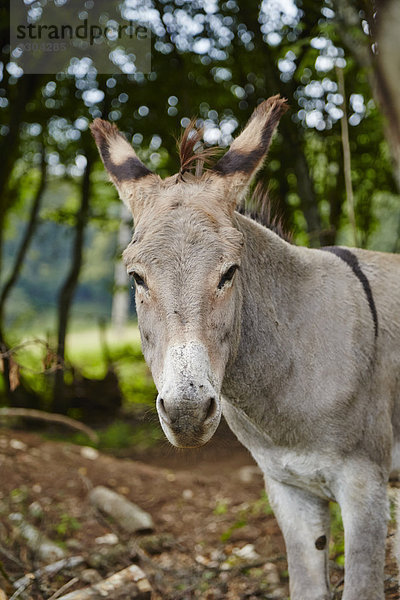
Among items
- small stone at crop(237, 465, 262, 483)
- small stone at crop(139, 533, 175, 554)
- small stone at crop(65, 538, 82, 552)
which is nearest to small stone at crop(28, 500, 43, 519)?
small stone at crop(65, 538, 82, 552)

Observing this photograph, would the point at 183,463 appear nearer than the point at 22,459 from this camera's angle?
No

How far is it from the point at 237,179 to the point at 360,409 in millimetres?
1212

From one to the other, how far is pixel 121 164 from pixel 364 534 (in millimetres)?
2040

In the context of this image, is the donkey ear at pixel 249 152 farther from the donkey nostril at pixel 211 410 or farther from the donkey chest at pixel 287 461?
the donkey chest at pixel 287 461

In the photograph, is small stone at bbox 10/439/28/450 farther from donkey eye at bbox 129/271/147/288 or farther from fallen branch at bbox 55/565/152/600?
donkey eye at bbox 129/271/147/288

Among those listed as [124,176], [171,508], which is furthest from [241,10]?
[171,508]

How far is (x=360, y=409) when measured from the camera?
283cm

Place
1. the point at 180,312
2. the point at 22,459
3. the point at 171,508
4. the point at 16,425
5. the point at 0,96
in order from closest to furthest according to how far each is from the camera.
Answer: the point at 180,312 < the point at 171,508 < the point at 22,459 < the point at 0,96 < the point at 16,425

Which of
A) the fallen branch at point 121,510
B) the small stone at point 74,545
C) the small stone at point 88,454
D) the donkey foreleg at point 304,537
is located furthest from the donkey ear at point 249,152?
the small stone at point 88,454

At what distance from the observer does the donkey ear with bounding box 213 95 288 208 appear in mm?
2646

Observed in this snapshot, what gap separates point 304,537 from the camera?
10.2 ft

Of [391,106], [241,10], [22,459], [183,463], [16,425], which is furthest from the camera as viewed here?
[16,425]

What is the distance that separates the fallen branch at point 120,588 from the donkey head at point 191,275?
1872 mm

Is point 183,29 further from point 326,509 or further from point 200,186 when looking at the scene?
point 326,509
